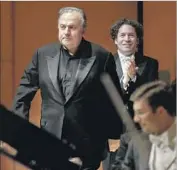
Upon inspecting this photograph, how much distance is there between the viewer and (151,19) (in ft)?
7.39

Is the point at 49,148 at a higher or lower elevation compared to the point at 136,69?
lower

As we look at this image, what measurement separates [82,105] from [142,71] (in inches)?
7.7

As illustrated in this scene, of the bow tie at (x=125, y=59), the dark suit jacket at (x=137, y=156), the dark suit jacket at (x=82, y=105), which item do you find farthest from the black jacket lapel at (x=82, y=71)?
the dark suit jacket at (x=137, y=156)

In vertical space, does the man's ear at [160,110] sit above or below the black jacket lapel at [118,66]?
below

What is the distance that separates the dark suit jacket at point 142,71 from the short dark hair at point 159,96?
0.54 ft

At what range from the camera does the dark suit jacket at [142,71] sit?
5.57ft

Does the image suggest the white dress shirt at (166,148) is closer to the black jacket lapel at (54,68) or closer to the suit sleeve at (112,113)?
the suit sleeve at (112,113)

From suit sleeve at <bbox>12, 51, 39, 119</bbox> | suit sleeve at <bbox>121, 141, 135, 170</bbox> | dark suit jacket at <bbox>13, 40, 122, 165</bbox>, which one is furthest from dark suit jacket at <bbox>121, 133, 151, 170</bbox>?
suit sleeve at <bbox>12, 51, 39, 119</bbox>

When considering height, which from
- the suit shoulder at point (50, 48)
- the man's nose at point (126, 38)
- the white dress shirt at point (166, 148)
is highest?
the man's nose at point (126, 38)

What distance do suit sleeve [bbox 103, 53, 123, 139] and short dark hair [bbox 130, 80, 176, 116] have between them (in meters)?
0.16

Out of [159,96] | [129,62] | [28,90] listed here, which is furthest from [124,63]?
[159,96]

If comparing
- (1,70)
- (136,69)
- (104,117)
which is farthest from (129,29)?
(1,70)

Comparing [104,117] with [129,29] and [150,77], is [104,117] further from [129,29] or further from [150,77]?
[129,29]

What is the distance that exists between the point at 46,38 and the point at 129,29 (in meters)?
0.56
